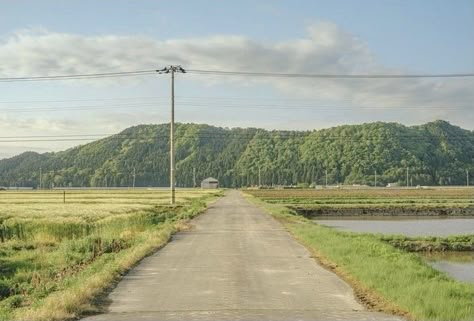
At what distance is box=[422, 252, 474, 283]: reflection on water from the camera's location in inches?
764

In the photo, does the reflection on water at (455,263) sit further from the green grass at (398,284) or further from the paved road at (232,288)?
the paved road at (232,288)

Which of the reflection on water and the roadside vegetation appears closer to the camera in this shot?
the reflection on water

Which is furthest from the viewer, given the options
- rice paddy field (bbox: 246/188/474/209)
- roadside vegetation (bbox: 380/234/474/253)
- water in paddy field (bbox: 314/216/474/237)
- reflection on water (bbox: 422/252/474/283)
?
rice paddy field (bbox: 246/188/474/209)

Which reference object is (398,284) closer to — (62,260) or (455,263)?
(62,260)

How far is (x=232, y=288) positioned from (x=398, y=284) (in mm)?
3274

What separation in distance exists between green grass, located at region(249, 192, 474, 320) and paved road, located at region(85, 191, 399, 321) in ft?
1.43

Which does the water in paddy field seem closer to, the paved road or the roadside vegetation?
the roadside vegetation

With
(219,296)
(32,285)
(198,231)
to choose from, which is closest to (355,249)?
(219,296)

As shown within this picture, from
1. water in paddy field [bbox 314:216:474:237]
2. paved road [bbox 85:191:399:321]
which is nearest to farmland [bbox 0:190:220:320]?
paved road [bbox 85:191:399:321]

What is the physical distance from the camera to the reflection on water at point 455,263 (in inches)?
764

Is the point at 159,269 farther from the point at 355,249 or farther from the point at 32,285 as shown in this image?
the point at 355,249

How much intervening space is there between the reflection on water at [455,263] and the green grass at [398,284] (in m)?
3.07

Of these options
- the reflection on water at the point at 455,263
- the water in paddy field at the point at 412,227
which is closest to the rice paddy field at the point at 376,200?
the water in paddy field at the point at 412,227

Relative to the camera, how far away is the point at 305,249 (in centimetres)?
1992
